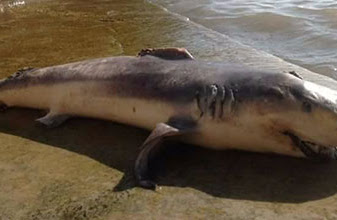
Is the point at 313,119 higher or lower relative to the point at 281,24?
higher

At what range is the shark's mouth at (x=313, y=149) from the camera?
313 centimetres

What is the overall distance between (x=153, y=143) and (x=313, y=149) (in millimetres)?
966

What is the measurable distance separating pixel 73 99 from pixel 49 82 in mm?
305

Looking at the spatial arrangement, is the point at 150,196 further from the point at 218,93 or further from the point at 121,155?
the point at 218,93

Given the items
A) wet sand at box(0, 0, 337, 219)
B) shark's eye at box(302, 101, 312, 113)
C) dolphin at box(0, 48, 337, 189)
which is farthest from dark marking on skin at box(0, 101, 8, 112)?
shark's eye at box(302, 101, 312, 113)

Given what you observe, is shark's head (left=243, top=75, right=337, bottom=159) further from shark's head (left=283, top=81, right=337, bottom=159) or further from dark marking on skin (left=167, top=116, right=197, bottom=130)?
dark marking on skin (left=167, top=116, right=197, bottom=130)

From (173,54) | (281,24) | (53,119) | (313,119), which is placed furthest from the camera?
(281,24)

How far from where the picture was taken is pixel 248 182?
3.03m

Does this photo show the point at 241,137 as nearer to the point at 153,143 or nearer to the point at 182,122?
the point at 182,122

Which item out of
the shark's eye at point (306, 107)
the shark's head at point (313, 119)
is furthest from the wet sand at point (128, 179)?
the shark's eye at point (306, 107)

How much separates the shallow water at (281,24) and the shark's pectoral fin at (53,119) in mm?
2737

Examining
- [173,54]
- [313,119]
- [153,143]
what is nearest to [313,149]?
[313,119]

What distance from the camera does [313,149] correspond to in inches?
124

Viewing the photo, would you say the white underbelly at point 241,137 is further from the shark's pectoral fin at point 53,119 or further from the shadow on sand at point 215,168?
the shark's pectoral fin at point 53,119
